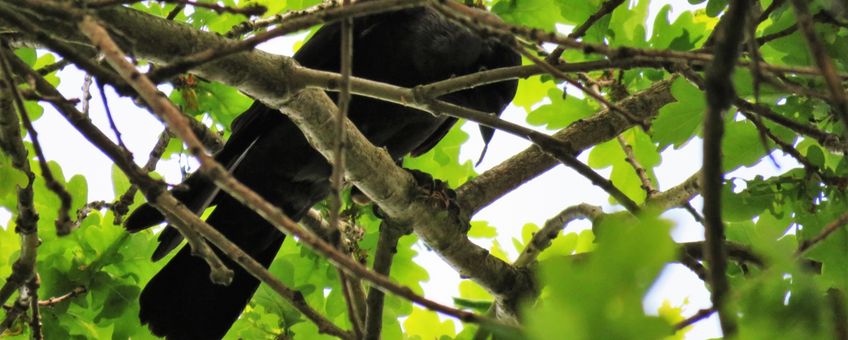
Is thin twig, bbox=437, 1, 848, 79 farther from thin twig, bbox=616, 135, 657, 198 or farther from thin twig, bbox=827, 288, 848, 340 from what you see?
thin twig, bbox=616, 135, 657, 198

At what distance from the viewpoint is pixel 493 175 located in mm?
2920

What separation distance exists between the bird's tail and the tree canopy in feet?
0.17

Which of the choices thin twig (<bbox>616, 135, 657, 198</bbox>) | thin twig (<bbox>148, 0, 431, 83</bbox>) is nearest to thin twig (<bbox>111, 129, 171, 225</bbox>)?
thin twig (<bbox>616, 135, 657, 198</bbox>)

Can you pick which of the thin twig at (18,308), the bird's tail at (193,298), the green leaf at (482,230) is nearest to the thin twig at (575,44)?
the thin twig at (18,308)

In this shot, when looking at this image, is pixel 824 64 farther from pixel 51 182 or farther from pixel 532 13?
pixel 532 13

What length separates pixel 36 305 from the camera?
206cm

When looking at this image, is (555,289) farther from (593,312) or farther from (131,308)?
(131,308)

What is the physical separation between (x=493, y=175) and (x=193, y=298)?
104 centimetres

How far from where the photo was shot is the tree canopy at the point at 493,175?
2.68ft

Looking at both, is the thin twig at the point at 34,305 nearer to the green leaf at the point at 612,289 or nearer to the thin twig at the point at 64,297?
the thin twig at the point at 64,297

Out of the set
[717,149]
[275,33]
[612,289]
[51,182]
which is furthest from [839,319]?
[51,182]

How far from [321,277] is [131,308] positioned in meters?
0.58

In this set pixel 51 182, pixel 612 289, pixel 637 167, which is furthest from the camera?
pixel 637 167

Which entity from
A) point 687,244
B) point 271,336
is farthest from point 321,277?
point 687,244
